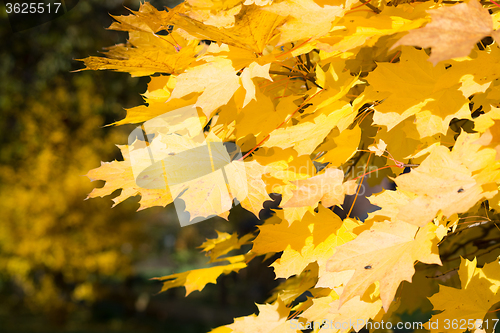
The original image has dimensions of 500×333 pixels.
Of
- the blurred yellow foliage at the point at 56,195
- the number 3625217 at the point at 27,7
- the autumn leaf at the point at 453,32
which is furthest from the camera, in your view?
the blurred yellow foliage at the point at 56,195

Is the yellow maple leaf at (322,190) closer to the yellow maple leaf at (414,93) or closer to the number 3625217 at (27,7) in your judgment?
the yellow maple leaf at (414,93)

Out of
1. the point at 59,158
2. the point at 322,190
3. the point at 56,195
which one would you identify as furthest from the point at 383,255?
the point at 59,158

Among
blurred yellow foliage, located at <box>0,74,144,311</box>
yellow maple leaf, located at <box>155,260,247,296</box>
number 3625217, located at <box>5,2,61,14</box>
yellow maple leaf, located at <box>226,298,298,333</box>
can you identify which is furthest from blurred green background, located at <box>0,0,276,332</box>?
yellow maple leaf, located at <box>226,298,298,333</box>

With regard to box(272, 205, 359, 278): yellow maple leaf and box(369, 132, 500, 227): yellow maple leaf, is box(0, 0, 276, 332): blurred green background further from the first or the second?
box(369, 132, 500, 227): yellow maple leaf

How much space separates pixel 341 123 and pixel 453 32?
0.63 ft

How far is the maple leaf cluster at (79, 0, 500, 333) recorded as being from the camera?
16.8 inches

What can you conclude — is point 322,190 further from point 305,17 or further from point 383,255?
point 305,17

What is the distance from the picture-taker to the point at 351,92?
26.2 inches

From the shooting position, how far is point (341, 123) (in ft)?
1.72

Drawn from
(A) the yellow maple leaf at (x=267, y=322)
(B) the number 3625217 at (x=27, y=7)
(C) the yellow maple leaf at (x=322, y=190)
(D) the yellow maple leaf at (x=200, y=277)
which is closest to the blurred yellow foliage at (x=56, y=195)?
(B) the number 3625217 at (x=27, y=7)

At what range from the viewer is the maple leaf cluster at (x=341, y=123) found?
1.40 feet

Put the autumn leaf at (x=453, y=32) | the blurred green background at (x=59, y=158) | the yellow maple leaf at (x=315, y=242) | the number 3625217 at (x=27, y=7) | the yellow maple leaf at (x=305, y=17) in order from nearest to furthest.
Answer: the autumn leaf at (x=453, y=32) < the yellow maple leaf at (x=305, y=17) < the yellow maple leaf at (x=315, y=242) < the number 3625217 at (x=27, y=7) < the blurred green background at (x=59, y=158)

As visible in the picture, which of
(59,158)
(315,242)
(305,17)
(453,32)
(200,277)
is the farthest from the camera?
(59,158)

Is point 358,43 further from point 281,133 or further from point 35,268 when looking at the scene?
point 35,268
